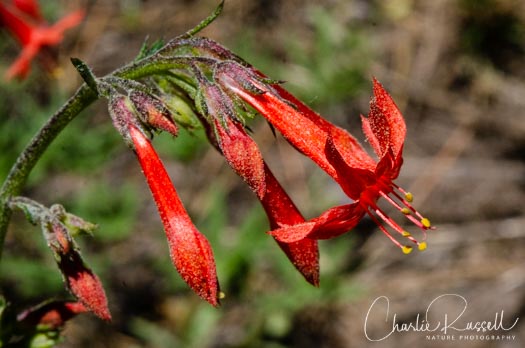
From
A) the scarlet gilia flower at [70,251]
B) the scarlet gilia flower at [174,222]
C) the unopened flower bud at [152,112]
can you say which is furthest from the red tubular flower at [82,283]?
the unopened flower bud at [152,112]

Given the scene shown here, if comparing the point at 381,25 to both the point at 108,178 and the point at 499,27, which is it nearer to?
the point at 499,27

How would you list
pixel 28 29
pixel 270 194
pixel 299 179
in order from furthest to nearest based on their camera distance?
pixel 299 179
pixel 28 29
pixel 270 194

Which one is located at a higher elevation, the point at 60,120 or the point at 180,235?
the point at 60,120

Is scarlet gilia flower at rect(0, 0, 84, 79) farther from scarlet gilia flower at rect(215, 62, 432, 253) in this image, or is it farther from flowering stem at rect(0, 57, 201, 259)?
scarlet gilia flower at rect(215, 62, 432, 253)

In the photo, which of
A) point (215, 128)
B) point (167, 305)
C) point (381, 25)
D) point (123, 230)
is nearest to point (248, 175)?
point (215, 128)

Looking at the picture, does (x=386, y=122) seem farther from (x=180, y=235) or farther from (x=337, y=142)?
(x=180, y=235)

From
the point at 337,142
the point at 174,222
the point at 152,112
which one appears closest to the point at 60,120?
the point at 152,112

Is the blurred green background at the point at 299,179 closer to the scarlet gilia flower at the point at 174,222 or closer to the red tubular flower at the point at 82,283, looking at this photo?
the red tubular flower at the point at 82,283
